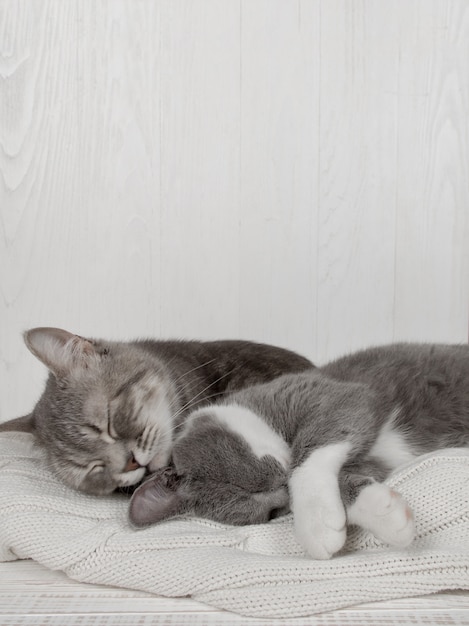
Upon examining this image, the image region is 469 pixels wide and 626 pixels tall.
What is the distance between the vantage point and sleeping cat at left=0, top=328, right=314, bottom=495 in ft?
5.47

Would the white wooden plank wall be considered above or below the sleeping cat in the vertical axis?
above

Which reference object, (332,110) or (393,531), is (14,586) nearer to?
(393,531)

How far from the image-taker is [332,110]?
8.61ft

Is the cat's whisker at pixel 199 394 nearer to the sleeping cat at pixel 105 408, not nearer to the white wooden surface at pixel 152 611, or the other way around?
the sleeping cat at pixel 105 408

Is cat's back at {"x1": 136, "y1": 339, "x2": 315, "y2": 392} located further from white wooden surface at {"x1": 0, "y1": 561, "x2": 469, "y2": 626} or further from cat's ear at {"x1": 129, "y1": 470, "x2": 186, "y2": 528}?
white wooden surface at {"x1": 0, "y1": 561, "x2": 469, "y2": 626}

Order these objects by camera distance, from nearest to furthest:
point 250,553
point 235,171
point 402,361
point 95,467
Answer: point 250,553, point 95,467, point 402,361, point 235,171

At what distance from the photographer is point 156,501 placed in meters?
1.47

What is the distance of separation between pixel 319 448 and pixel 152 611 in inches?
17.0

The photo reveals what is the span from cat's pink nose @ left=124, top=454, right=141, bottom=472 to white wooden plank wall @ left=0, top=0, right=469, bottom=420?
1.03 meters

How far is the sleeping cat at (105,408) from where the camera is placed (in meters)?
1.67

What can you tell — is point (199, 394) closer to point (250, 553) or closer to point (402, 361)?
point (402, 361)

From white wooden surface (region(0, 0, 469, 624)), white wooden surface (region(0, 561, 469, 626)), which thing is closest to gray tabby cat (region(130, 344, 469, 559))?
white wooden surface (region(0, 561, 469, 626))

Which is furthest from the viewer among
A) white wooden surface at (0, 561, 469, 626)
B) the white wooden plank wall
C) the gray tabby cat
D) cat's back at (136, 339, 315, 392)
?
the white wooden plank wall

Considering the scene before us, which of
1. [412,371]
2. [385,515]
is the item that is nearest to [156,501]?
[385,515]
